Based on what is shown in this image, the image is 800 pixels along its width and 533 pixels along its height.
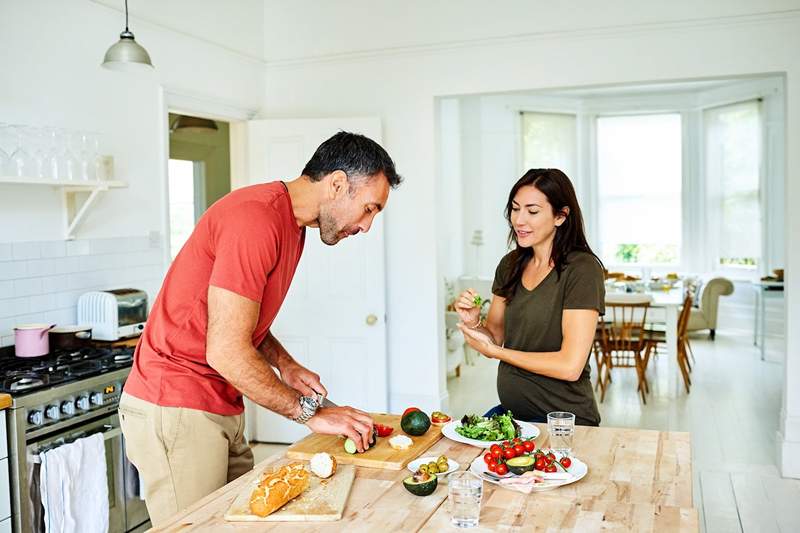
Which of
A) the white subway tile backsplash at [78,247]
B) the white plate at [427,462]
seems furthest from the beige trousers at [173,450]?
the white subway tile backsplash at [78,247]

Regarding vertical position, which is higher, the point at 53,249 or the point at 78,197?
the point at 78,197

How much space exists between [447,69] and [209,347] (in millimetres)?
3666

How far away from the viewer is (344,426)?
217 cm

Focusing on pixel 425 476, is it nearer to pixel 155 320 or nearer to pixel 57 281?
pixel 155 320

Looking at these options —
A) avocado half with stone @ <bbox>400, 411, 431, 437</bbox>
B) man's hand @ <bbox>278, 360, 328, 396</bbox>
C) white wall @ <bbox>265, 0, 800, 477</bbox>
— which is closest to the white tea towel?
man's hand @ <bbox>278, 360, 328, 396</bbox>

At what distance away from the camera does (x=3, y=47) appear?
355cm

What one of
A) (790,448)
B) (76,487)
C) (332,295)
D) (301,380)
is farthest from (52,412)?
(790,448)

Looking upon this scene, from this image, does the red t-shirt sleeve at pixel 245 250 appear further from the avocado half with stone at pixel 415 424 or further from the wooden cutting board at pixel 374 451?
the avocado half with stone at pixel 415 424

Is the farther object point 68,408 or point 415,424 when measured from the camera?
point 68,408

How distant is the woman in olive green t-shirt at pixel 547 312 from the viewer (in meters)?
2.60

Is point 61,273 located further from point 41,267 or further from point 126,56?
point 126,56

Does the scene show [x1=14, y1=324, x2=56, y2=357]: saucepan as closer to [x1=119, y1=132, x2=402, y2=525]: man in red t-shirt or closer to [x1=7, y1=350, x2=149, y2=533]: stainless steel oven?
[x1=7, y1=350, x2=149, y2=533]: stainless steel oven

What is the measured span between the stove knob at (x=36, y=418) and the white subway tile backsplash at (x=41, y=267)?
3.00 feet

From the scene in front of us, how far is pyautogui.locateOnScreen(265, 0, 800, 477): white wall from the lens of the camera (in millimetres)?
4613
